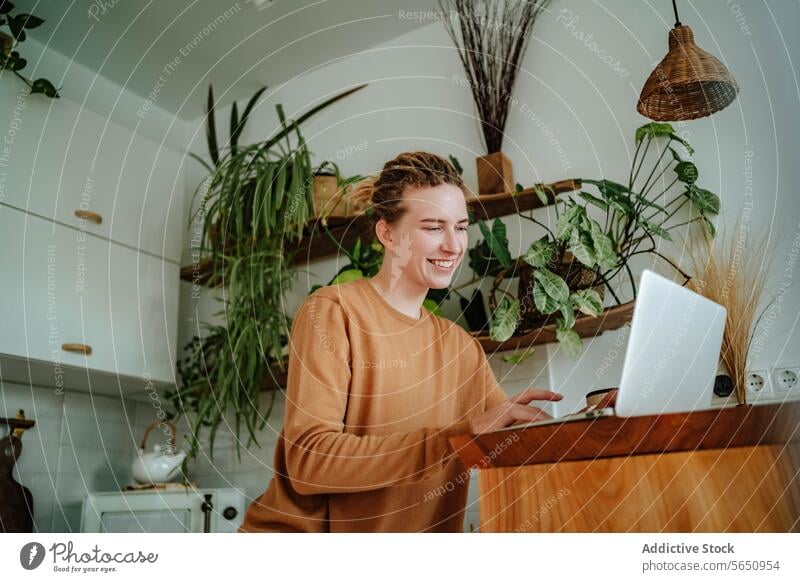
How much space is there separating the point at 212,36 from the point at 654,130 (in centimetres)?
108

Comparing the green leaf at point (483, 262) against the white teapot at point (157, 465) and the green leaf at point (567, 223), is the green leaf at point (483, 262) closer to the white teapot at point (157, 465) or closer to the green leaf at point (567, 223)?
the green leaf at point (567, 223)

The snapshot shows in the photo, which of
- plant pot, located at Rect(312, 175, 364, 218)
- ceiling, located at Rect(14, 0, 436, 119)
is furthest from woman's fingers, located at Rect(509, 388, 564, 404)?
ceiling, located at Rect(14, 0, 436, 119)

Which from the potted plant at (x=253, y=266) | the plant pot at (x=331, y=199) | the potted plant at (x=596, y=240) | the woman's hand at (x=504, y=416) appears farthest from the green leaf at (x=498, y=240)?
the woman's hand at (x=504, y=416)

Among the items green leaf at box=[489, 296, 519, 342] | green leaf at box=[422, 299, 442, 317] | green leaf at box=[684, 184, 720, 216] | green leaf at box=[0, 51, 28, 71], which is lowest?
green leaf at box=[489, 296, 519, 342]

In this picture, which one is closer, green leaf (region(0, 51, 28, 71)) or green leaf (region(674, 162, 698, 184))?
green leaf (region(674, 162, 698, 184))

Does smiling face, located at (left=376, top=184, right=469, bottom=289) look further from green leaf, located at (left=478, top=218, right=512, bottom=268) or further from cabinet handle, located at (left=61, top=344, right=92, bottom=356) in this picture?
cabinet handle, located at (left=61, top=344, right=92, bottom=356)

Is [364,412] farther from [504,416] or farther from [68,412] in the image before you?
[68,412]

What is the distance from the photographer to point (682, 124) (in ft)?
4.45

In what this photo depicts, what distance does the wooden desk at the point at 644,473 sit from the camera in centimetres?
67

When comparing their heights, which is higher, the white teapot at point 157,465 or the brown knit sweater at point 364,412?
the brown knit sweater at point 364,412

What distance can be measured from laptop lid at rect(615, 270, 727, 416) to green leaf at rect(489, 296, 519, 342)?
0.52 metres

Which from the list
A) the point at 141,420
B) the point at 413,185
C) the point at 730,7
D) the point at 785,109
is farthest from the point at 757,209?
the point at 141,420

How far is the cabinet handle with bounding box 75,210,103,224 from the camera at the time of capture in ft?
5.57

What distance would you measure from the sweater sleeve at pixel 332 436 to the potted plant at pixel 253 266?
1.47 feet
